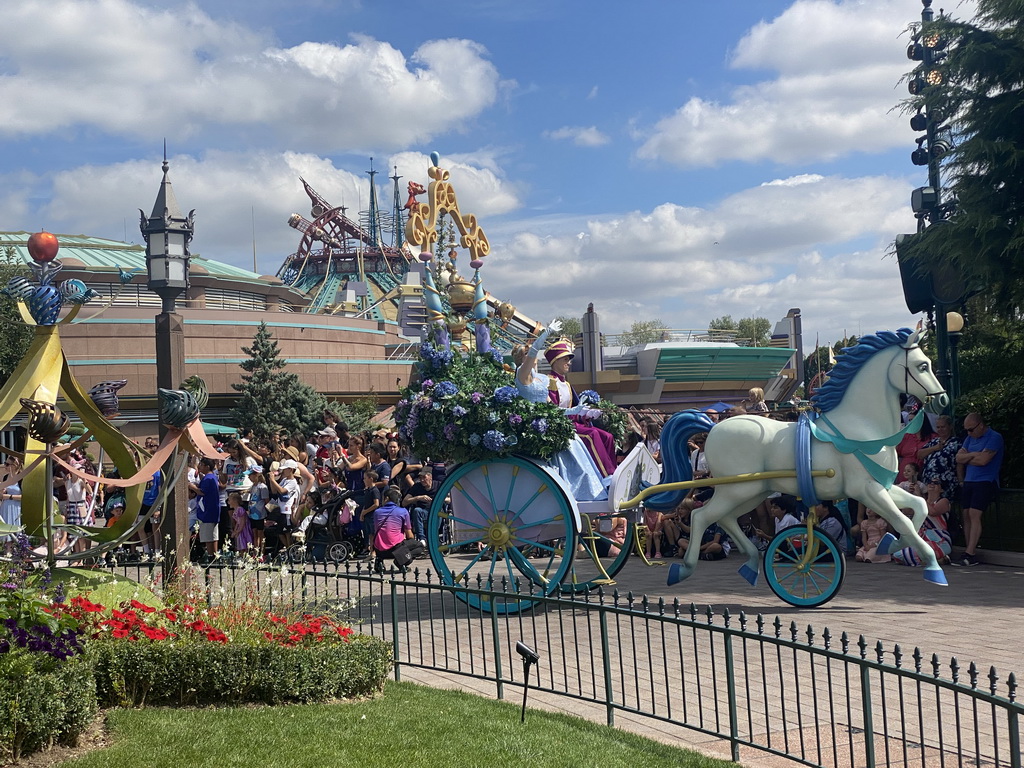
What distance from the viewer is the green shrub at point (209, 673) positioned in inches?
275

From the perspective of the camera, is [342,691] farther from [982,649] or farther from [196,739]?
[982,649]

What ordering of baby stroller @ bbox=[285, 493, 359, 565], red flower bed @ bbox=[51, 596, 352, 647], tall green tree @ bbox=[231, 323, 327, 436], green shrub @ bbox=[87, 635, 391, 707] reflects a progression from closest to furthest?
green shrub @ bbox=[87, 635, 391, 707] < red flower bed @ bbox=[51, 596, 352, 647] < baby stroller @ bbox=[285, 493, 359, 565] < tall green tree @ bbox=[231, 323, 327, 436]

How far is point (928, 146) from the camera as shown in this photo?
17359 millimetres

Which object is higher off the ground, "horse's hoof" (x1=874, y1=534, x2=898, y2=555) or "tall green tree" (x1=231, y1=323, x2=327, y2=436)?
"tall green tree" (x1=231, y1=323, x2=327, y2=436)

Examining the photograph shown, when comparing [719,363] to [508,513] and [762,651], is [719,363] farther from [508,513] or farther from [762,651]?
[762,651]

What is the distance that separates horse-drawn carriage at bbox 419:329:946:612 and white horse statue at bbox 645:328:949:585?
0.01 metres

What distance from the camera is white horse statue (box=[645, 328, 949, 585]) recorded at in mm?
10117

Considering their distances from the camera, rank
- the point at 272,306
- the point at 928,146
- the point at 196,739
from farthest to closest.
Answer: the point at 272,306
the point at 928,146
the point at 196,739

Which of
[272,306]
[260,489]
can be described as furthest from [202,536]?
[272,306]

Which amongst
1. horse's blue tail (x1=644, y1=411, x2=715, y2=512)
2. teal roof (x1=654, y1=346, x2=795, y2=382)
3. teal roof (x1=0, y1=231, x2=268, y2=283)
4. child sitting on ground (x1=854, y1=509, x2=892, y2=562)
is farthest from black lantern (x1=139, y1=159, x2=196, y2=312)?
teal roof (x1=0, y1=231, x2=268, y2=283)

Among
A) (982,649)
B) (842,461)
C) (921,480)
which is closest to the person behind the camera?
(982,649)

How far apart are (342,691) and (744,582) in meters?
6.32

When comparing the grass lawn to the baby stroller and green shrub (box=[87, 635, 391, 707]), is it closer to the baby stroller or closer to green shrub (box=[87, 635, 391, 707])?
green shrub (box=[87, 635, 391, 707])

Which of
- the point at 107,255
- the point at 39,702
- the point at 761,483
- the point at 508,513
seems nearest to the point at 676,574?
the point at 761,483
